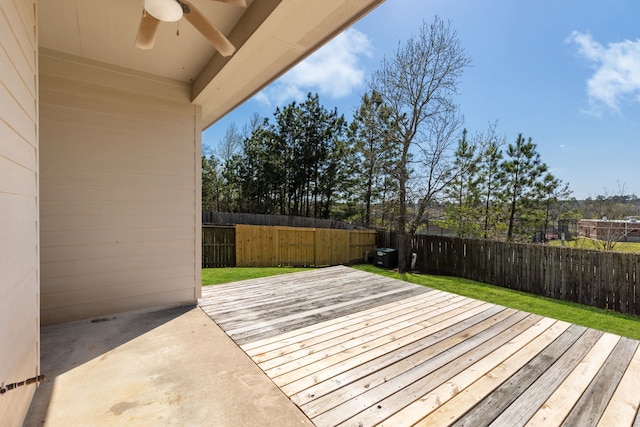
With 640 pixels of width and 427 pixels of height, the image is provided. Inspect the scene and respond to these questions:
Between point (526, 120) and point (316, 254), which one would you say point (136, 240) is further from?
point (526, 120)

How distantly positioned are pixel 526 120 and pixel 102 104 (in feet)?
38.7

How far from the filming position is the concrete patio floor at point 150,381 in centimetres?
157

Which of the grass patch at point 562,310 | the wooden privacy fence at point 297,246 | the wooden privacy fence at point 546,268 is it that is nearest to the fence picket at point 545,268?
the wooden privacy fence at point 546,268

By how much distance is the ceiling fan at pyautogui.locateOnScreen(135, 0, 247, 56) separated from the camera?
→ 1495 millimetres

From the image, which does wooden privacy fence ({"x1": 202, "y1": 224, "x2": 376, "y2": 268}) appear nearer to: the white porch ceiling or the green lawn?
the green lawn

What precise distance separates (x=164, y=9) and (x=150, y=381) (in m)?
2.36

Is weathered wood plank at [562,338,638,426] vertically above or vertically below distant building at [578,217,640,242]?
below

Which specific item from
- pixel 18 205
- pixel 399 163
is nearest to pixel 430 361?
pixel 18 205

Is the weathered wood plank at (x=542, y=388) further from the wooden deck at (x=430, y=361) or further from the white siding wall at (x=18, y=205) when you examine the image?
the white siding wall at (x=18, y=205)

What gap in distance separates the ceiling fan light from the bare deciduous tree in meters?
6.56

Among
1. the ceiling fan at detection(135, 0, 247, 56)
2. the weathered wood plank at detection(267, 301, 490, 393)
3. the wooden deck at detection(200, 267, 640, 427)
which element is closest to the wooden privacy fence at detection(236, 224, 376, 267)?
the wooden deck at detection(200, 267, 640, 427)

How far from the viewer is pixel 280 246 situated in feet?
24.7

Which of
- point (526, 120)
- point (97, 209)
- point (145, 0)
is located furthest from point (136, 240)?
point (526, 120)

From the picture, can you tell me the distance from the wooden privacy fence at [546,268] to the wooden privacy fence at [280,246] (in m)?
2.16
